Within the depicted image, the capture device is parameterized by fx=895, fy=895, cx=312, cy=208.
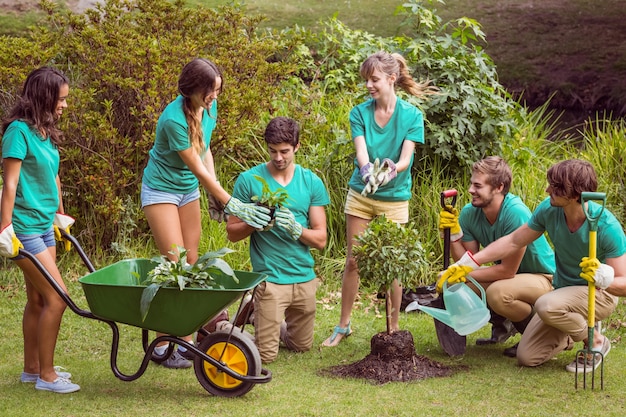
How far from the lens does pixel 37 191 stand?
13.6 ft

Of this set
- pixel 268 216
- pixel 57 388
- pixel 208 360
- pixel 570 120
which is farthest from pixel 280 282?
pixel 570 120

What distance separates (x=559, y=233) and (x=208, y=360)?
185 cm

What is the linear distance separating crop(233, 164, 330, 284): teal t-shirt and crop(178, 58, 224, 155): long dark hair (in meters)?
0.40

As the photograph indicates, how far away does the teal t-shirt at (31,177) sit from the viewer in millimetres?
4047

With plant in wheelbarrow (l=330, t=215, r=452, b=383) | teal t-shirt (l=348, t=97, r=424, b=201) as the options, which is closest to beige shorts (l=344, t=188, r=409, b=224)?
teal t-shirt (l=348, t=97, r=424, b=201)

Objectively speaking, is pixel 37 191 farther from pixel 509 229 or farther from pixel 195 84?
pixel 509 229

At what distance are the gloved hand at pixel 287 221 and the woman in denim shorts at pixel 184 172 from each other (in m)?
0.08

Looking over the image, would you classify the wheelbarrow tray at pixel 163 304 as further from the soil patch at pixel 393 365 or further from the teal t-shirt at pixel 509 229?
the teal t-shirt at pixel 509 229

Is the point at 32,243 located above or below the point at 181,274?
above

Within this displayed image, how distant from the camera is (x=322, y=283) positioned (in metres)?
6.43

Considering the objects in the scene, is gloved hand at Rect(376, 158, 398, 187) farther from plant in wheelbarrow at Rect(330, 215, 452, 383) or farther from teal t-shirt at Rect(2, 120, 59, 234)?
teal t-shirt at Rect(2, 120, 59, 234)

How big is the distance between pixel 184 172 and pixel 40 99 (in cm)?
86

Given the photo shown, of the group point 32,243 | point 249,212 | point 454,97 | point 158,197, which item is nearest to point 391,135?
point 249,212

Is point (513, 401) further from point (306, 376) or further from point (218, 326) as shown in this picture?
point (218, 326)
